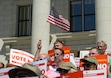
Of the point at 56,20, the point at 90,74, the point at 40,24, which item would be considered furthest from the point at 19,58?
the point at 40,24

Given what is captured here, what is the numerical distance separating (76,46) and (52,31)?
1664 mm

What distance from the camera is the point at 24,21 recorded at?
78.5ft

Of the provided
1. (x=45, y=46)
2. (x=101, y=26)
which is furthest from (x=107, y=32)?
(x=45, y=46)

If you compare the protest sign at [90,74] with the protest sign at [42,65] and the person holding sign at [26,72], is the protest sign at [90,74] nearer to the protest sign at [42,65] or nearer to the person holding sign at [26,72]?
the protest sign at [42,65]

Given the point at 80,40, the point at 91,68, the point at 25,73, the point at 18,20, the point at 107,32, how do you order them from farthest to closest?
the point at 18,20 < the point at 80,40 < the point at 107,32 < the point at 91,68 < the point at 25,73

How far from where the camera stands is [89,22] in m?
22.4

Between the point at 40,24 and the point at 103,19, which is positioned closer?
the point at 103,19

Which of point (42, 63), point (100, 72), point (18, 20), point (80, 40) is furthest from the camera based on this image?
point (18, 20)

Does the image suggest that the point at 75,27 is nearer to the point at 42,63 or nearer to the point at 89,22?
the point at 89,22

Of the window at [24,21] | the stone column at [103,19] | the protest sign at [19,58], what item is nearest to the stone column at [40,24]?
the stone column at [103,19]

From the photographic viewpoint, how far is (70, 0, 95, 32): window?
73.5 ft

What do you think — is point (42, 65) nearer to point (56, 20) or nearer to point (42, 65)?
point (42, 65)

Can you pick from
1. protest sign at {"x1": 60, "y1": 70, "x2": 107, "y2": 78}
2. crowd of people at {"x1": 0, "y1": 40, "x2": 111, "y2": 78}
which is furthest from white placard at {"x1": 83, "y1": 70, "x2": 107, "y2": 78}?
crowd of people at {"x1": 0, "y1": 40, "x2": 111, "y2": 78}

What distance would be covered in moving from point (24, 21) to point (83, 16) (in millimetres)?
3801
